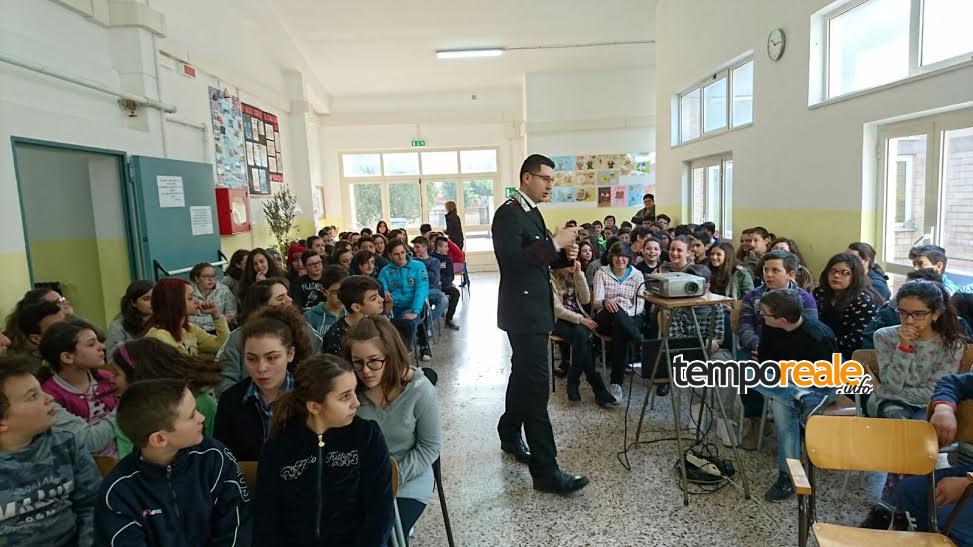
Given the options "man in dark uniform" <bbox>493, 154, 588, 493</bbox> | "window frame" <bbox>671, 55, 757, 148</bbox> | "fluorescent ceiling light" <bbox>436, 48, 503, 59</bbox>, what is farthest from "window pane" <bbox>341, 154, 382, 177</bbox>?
"man in dark uniform" <bbox>493, 154, 588, 493</bbox>

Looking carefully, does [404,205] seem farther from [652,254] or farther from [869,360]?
[869,360]

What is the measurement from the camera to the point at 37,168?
4867mm

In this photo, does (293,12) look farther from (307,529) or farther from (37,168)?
(307,529)

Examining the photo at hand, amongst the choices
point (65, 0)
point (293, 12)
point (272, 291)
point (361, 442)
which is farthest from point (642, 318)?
point (293, 12)

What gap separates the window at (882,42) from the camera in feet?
11.4

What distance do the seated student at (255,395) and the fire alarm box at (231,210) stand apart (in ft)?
16.0

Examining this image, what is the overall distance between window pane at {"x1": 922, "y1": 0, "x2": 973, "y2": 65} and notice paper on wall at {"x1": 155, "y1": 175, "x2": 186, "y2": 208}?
20.4 feet

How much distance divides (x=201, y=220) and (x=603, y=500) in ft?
16.5

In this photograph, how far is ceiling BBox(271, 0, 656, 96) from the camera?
24.1 ft

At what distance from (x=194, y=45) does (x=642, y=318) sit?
5455 millimetres

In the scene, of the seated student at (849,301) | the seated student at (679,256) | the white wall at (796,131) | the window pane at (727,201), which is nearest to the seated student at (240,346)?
the seated student at (679,256)

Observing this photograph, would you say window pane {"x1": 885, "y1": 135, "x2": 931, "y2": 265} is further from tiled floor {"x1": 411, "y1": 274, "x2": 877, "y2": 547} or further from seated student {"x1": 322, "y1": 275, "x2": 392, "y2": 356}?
seated student {"x1": 322, "y1": 275, "x2": 392, "y2": 356}

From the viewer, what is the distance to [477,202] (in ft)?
41.6

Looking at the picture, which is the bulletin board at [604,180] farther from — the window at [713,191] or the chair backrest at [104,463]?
the chair backrest at [104,463]
